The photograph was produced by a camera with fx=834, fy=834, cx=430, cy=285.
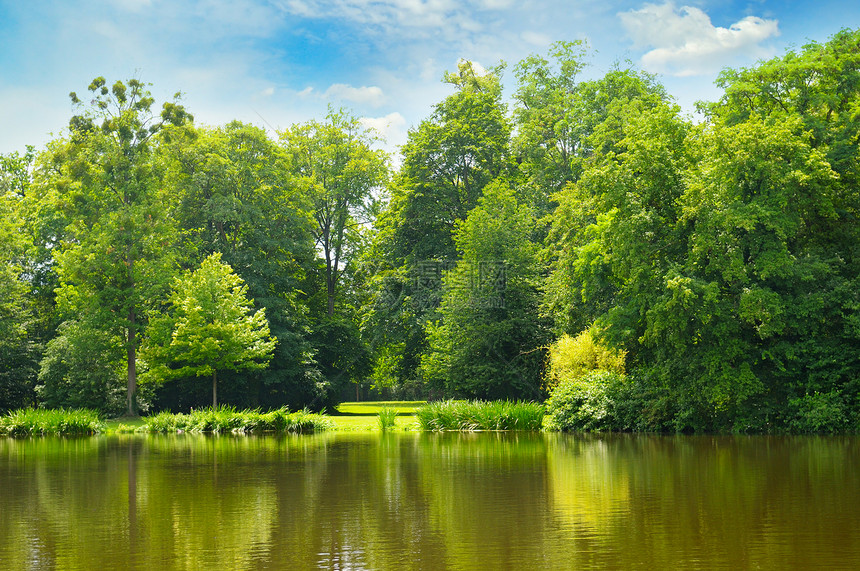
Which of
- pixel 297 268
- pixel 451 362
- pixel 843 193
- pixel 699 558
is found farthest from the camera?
pixel 297 268

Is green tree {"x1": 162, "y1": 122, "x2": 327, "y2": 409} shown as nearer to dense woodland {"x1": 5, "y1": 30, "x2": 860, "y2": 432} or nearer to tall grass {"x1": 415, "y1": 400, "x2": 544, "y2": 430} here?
dense woodland {"x1": 5, "y1": 30, "x2": 860, "y2": 432}

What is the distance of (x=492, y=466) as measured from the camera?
16.0 m

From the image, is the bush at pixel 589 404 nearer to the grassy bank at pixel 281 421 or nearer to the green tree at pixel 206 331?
the grassy bank at pixel 281 421

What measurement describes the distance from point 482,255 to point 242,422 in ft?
48.2

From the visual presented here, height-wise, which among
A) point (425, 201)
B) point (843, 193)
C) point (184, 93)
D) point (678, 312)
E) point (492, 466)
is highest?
point (184, 93)

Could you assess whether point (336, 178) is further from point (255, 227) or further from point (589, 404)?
point (589, 404)

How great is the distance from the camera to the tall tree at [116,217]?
1613 inches

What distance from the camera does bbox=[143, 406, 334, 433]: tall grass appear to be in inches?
1172

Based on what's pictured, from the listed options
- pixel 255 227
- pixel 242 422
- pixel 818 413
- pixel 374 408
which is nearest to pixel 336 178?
pixel 255 227

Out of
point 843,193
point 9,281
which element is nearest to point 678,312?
point 843,193

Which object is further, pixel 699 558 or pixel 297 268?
pixel 297 268

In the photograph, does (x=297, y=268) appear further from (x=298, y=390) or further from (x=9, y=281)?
(x=9, y=281)

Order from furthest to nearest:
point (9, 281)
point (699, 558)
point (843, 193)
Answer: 1. point (9, 281)
2. point (843, 193)
3. point (699, 558)

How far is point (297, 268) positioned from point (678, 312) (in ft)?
104
